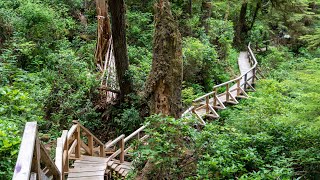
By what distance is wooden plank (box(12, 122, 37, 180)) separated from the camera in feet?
7.08

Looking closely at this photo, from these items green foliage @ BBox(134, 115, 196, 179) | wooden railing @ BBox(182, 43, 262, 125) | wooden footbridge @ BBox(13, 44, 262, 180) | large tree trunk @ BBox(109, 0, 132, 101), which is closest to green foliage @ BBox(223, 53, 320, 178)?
green foliage @ BBox(134, 115, 196, 179)

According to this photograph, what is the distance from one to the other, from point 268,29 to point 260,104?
17.8 m

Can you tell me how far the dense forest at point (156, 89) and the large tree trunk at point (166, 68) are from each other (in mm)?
26

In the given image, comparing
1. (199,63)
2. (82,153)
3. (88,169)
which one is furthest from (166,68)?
(199,63)

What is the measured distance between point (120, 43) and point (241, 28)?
16.7 m

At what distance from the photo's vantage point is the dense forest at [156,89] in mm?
5773

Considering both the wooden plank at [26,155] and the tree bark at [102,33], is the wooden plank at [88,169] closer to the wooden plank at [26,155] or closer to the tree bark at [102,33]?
the wooden plank at [26,155]

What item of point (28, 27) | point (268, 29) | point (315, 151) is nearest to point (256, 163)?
point (315, 151)

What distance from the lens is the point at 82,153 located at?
858 cm

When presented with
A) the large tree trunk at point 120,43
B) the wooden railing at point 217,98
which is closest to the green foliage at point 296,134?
the wooden railing at point 217,98

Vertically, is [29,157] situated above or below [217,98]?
above

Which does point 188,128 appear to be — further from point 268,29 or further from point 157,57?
point 268,29

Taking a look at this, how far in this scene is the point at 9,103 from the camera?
6.30m

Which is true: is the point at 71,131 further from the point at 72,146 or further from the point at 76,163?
the point at 76,163
